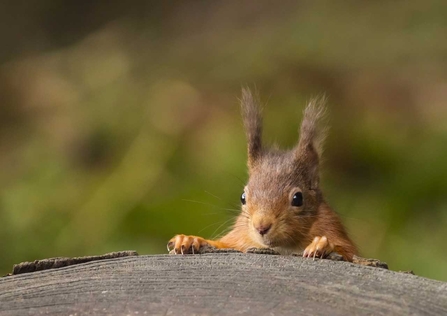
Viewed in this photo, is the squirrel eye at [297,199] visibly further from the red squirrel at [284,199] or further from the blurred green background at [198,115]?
the blurred green background at [198,115]

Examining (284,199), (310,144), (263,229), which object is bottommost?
(263,229)

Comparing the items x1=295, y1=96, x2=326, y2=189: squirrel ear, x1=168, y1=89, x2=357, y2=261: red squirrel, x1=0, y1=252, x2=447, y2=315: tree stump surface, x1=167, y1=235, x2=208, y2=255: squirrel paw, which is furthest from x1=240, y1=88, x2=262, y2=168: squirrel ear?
x1=0, y1=252, x2=447, y2=315: tree stump surface

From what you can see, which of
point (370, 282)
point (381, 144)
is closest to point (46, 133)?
point (381, 144)

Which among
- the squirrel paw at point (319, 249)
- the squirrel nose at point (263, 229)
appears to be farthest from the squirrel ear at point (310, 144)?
the squirrel paw at point (319, 249)

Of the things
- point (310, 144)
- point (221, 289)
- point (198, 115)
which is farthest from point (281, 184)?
point (198, 115)

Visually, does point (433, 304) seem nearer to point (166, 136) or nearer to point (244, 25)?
point (166, 136)

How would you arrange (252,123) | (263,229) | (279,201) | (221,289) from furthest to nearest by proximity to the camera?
(252,123), (279,201), (263,229), (221,289)

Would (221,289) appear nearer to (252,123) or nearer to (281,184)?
(281,184)
